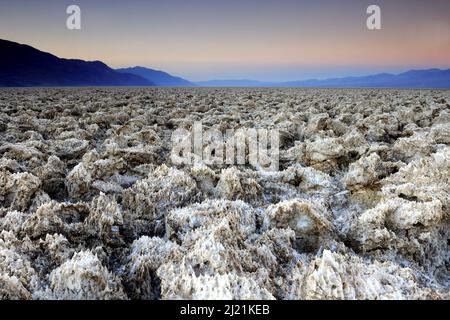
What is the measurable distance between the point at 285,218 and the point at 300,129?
5330 millimetres

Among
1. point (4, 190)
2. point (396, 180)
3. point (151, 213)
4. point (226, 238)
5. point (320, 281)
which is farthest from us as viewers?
point (396, 180)

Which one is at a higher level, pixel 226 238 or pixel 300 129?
pixel 300 129

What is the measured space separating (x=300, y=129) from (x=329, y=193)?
165 inches

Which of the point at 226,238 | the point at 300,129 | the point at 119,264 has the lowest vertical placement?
the point at 119,264

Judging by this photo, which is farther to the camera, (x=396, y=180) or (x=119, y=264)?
(x=396, y=180)

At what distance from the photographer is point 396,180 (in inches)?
170

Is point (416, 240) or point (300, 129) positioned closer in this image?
point (416, 240)

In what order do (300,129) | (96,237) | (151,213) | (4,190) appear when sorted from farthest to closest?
(300,129) < (4,190) < (151,213) < (96,237)

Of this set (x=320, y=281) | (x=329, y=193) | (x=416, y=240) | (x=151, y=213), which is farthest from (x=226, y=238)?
(x=329, y=193)
